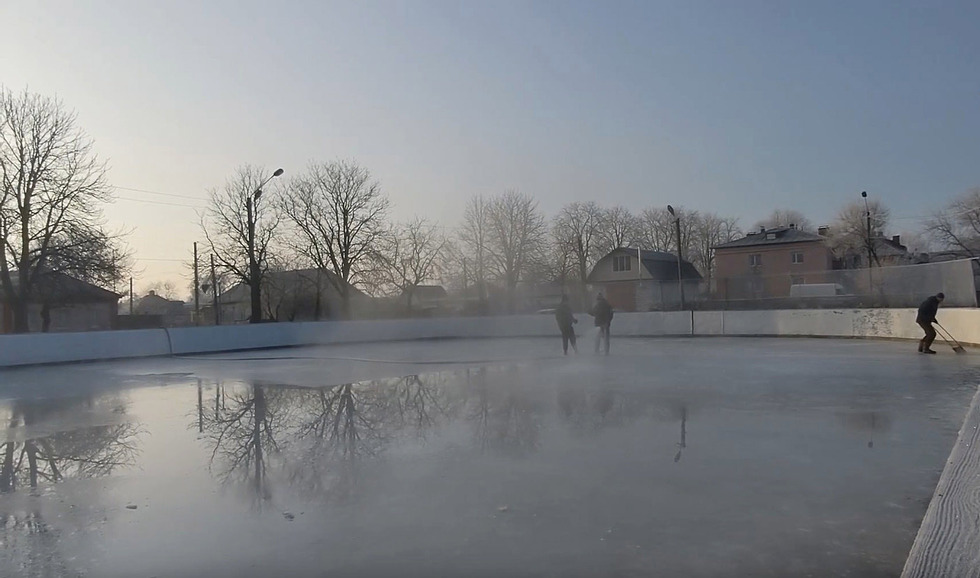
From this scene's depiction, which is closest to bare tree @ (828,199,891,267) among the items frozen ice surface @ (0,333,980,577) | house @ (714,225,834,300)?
house @ (714,225,834,300)

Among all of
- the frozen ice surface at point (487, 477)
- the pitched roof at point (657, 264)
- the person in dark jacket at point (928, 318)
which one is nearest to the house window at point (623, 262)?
the pitched roof at point (657, 264)

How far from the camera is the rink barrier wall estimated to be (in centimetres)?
2511

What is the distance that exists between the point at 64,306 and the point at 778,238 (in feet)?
188

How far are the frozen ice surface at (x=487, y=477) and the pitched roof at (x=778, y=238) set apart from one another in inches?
2130

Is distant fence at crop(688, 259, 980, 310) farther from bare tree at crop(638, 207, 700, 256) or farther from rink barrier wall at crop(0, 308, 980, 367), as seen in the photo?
bare tree at crop(638, 207, 700, 256)

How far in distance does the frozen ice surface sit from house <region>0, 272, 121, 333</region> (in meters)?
24.7

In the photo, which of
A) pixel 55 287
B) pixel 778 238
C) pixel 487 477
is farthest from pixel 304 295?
pixel 487 477

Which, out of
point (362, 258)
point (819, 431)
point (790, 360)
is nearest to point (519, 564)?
point (819, 431)

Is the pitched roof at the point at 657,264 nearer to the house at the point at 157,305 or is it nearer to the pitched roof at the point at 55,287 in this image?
the pitched roof at the point at 55,287

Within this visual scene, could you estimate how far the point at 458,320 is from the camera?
37.5 metres

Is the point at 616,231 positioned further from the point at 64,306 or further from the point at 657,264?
the point at 64,306

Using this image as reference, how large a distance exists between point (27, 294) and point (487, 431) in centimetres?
3402

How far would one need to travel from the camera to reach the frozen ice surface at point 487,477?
486 cm

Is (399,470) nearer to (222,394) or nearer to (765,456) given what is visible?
(765,456)
